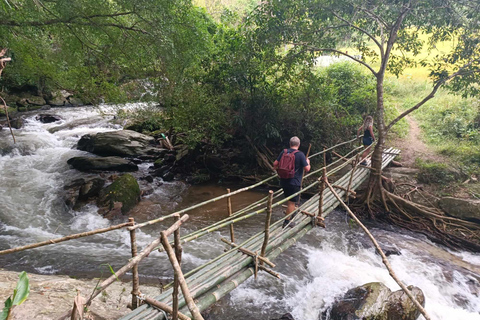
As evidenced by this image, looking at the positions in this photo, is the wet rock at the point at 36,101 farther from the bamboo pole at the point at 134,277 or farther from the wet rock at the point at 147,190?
the bamboo pole at the point at 134,277

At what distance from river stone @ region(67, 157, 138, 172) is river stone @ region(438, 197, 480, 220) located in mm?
9208

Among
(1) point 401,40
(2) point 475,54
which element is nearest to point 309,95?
(1) point 401,40

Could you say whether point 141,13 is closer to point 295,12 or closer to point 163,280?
point 295,12

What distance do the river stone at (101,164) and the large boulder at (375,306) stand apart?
782 centimetres

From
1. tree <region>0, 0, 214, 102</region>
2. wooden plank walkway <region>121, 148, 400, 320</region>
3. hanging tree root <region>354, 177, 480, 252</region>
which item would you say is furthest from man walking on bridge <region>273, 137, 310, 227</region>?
tree <region>0, 0, 214, 102</region>

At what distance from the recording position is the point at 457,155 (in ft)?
29.0

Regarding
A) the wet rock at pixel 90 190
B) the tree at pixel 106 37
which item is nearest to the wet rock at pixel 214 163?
the tree at pixel 106 37

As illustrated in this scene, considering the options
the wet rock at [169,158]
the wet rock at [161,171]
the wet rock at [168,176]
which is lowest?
the wet rock at [168,176]

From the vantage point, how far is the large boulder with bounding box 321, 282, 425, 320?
3783 millimetres

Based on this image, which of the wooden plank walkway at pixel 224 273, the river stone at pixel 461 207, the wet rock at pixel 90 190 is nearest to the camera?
the wooden plank walkway at pixel 224 273

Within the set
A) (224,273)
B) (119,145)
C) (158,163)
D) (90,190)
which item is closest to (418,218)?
(224,273)

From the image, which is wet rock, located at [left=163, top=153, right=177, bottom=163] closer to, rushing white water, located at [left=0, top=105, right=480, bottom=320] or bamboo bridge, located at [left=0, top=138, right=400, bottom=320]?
rushing white water, located at [left=0, top=105, right=480, bottom=320]

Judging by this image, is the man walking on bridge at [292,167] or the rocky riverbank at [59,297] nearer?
the rocky riverbank at [59,297]

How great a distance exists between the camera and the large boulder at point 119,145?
1042 cm
